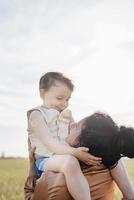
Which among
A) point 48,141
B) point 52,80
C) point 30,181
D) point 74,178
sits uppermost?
point 52,80

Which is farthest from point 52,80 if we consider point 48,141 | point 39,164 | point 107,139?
point 107,139

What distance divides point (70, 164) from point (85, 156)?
0.54 feet

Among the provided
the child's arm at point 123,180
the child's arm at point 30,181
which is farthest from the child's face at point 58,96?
the child's arm at point 123,180

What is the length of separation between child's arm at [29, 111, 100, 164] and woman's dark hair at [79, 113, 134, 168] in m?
0.09

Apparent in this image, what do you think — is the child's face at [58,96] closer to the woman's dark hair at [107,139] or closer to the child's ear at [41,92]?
the child's ear at [41,92]

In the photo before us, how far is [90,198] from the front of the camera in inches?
243

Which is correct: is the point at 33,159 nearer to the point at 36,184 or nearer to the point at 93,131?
the point at 36,184

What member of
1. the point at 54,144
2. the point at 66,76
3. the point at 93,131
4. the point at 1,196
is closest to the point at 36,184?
the point at 54,144

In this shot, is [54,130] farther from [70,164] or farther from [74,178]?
[74,178]

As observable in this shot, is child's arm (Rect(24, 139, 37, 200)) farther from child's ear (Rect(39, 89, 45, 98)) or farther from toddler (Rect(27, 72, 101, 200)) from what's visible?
child's ear (Rect(39, 89, 45, 98))

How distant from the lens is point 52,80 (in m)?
7.16

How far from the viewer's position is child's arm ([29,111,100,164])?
6219 mm

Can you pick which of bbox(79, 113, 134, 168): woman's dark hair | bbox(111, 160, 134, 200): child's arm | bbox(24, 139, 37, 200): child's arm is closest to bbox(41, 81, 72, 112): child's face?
bbox(24, 139, 37, 200): child's arm

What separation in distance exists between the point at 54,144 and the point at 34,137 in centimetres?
58
